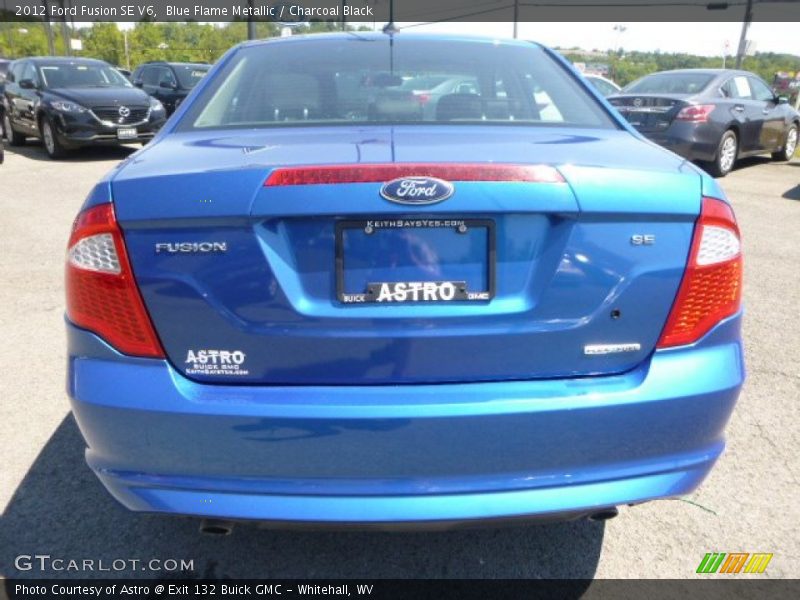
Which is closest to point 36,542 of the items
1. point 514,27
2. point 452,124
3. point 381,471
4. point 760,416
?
point 381,471

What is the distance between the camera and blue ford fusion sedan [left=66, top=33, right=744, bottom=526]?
5.69ft

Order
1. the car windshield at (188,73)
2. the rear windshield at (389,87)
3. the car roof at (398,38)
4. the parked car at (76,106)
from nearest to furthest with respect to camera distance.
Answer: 1. the rear windshield at (389,87)
2. the car roof at (398,38)
3. the parked car at (76,106)
4. the car windshield at (188,73)

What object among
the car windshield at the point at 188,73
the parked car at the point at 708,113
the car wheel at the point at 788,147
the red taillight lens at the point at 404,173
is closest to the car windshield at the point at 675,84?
the parked car at the point at 708,113

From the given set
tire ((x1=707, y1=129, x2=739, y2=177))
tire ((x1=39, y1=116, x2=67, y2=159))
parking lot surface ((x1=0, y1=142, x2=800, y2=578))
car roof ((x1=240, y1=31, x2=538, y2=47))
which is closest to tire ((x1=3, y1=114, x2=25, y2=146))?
tire ((x1=39, y1=116, x2=67, y2=159))

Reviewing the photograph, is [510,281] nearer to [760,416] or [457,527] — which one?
[457,527]

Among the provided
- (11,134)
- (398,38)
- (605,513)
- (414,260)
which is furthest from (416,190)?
(11,134)

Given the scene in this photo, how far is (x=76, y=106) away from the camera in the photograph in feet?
39.0

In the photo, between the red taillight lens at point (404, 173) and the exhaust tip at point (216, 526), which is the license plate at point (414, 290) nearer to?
the red taillight lens at point (404, 173)

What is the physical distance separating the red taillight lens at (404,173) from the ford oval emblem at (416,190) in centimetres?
2

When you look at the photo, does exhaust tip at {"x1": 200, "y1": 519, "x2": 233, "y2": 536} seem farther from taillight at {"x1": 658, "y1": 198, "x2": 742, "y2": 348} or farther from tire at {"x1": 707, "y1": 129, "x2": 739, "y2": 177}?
tire at {"x1": 707, "y1": 129, "x2": 739, "y2": 177}

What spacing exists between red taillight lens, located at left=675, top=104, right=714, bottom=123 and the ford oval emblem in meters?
9.34

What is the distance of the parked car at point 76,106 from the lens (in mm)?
11922

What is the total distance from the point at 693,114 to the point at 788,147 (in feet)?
14.4

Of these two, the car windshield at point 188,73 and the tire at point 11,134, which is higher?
the car windshield at point 188,73
